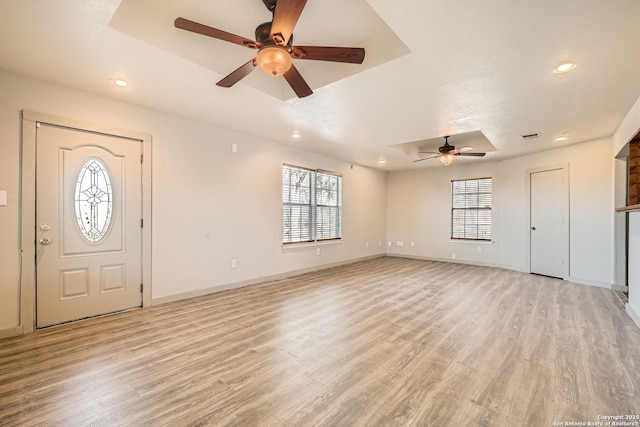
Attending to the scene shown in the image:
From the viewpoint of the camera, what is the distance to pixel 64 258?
316 cm

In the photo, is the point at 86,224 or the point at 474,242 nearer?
the point at 86,224

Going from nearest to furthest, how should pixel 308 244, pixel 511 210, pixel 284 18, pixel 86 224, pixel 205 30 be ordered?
pixel 284 18 → pixel 205 30 → pixel 86 224 → pixel 308 244 → pixel 511 210

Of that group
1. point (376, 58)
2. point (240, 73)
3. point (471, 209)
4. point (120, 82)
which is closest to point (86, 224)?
point (120, 82)

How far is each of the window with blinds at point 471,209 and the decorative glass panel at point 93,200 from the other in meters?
7.58

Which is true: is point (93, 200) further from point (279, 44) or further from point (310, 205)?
point (310, 205)

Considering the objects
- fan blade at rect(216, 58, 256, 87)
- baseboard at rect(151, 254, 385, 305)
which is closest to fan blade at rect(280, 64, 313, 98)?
fan blade at rect(216, 58, 256, 87)

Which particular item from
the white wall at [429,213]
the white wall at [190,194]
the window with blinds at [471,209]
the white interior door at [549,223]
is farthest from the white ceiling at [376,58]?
the white wall at [429,213]

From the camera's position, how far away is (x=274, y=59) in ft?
6.73

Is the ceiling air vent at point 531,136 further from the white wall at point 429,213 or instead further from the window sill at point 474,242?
the window sill at point 474,242

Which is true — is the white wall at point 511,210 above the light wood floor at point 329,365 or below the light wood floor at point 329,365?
above

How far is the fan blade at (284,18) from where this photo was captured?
1674 mm

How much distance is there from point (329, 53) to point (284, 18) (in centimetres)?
47

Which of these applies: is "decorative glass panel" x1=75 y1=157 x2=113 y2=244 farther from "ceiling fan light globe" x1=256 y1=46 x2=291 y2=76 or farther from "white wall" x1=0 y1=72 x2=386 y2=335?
"ceiling fan light globe" x1=256 y1=46 x2=291 y2=76

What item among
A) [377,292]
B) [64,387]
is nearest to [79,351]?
[64,387]
